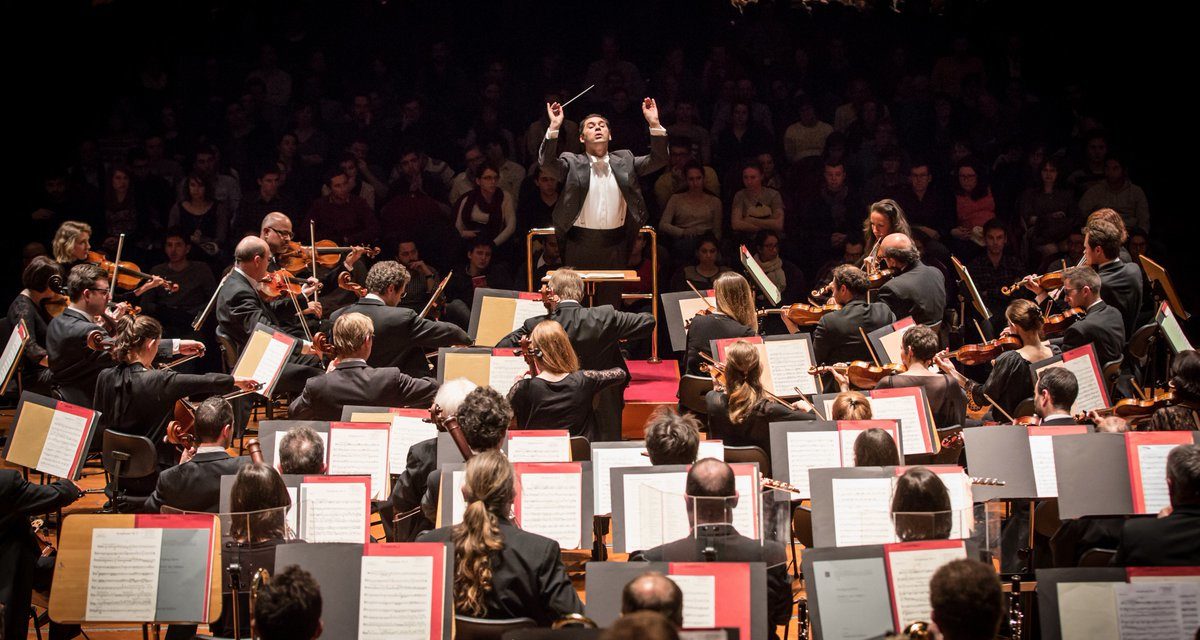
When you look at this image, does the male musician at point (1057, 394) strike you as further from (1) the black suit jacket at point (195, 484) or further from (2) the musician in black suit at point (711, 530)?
(1) the black suit jacket at point (195, 484)

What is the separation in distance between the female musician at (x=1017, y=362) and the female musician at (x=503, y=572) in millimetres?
3143

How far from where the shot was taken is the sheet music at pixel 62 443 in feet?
16.6

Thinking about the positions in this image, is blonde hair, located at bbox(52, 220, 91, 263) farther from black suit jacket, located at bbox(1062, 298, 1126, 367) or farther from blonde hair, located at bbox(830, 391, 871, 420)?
black suit jacket, located at bbox(1062, 298, 1126, 367)

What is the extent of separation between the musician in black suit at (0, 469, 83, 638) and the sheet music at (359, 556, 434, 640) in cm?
155

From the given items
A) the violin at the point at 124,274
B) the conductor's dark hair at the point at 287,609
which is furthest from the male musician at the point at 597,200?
the conductor's dark hair at the point at 287,609

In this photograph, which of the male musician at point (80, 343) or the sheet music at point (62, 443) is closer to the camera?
the sheet music at point (62, 443)

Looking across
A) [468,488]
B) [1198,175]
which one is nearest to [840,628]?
[468,488]

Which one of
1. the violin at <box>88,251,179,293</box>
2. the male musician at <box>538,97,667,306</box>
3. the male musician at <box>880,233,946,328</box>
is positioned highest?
the male musician at <box>538,97,667,306</box>

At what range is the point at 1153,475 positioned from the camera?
441 centimetres

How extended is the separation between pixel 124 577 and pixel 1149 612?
3.29 m

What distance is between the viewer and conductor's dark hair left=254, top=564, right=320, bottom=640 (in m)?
3.01

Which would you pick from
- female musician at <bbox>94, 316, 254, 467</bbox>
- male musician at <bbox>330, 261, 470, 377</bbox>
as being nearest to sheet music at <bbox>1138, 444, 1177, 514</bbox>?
male musician at <bbox>330, 261, 470, 377</bbox>

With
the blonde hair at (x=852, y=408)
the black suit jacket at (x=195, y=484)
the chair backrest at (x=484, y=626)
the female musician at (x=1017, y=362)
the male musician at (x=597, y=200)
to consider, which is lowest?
the chair backrest at (x=484, y=626)

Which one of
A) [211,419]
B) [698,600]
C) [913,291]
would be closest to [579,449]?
[211,419]
